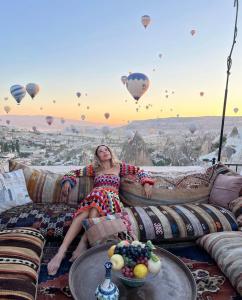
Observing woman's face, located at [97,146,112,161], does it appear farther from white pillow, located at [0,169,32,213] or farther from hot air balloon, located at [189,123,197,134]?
hot air balloon, located at [189,123,197,134]

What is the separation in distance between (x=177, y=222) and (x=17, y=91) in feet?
26.2

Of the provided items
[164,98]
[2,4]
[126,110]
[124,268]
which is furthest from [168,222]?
[164,98]

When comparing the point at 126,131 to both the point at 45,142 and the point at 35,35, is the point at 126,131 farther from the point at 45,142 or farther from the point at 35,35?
the point at 35,35

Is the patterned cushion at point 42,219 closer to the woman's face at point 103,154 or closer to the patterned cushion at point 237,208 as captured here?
the woman's face at point 103,154

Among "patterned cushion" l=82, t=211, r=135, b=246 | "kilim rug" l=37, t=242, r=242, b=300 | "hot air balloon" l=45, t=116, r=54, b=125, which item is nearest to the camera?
"kilim rug" l=37, t=242, r=242, b=300

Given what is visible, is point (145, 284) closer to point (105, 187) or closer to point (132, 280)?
point (132, 280)

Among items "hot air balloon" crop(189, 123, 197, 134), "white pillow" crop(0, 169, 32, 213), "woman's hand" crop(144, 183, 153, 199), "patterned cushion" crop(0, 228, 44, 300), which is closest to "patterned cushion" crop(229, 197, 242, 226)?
"woman's hand" crop(144, 183, 153, 199)

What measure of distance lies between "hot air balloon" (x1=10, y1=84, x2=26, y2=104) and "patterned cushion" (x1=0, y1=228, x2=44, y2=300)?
304 inches

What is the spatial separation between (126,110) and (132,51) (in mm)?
2269

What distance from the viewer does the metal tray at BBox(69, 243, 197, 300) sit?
54.9 inches

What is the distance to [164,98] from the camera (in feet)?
30.7

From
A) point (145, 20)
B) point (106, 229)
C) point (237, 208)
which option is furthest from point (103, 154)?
point (145, 20)

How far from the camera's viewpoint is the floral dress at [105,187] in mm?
2357

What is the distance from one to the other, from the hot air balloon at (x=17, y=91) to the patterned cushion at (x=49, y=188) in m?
6.77
